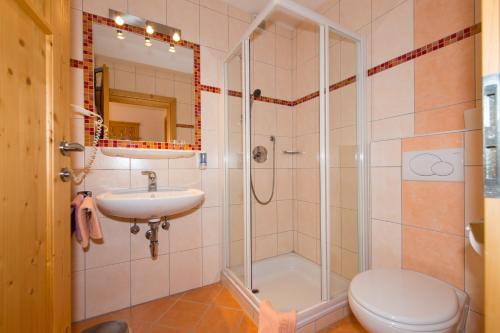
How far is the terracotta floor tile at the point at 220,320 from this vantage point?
1371 mm

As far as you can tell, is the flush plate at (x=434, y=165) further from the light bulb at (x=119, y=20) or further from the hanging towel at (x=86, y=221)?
the light bulb at (x=119, y=20)

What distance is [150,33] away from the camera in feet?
5.40

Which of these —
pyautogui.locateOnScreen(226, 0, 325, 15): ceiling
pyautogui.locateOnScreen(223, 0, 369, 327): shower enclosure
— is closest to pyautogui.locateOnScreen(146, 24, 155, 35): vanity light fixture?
pyautogui.locateOnScreen(223, 0, 369, 327): shower enclosure

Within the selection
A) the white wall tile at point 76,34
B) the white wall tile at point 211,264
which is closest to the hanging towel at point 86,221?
the white wall tile at point 211,264

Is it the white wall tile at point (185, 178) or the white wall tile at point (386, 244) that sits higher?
the white wall tile at point (185, 178)

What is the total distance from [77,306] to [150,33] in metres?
1.93

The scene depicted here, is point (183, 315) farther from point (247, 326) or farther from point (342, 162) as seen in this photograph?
point (342, 162)

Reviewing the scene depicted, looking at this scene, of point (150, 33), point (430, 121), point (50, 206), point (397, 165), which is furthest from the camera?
point (150, 33)

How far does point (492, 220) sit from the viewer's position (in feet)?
1.37

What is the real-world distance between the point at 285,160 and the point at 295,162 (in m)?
0.10

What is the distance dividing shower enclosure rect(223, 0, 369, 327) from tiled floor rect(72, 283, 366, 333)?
13 centimetres

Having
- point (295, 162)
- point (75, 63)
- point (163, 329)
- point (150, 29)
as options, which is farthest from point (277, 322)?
point (150, 29)

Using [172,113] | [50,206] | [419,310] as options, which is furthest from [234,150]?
[419,310]

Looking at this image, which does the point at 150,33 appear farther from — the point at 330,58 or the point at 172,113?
the point at 330,58
